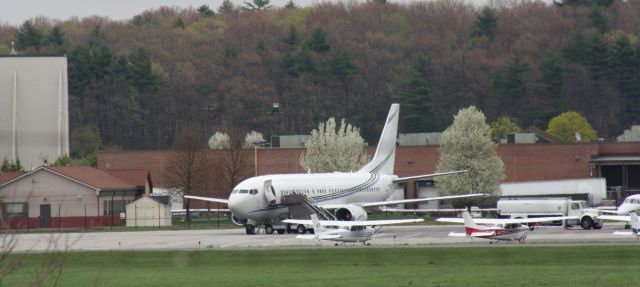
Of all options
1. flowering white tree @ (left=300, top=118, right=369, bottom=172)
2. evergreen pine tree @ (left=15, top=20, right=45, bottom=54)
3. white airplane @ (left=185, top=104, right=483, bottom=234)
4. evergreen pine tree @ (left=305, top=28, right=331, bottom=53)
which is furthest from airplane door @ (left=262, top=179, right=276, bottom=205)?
evergreen pine tree @ (left=15, top=20, right=45, bottom=54)

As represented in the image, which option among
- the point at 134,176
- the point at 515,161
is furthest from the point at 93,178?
the point at 515,161

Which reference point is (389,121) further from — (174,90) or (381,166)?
(174,90)

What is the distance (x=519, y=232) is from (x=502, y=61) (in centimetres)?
15006

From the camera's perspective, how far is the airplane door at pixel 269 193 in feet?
209

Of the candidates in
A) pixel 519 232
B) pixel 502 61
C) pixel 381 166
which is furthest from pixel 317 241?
pixel 502 61

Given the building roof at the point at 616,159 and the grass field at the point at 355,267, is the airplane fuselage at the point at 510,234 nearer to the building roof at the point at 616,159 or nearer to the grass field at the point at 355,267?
the grass field at the point at 355,267

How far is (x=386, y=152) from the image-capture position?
76062mm

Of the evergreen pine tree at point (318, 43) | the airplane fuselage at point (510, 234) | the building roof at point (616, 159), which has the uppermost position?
the evergreen pine tree at point (318, 43)

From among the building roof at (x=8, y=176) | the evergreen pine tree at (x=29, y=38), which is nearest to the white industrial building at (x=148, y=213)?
the building roof at (x=8, y=176)

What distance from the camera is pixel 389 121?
253ft

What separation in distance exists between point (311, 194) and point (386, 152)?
1086cm

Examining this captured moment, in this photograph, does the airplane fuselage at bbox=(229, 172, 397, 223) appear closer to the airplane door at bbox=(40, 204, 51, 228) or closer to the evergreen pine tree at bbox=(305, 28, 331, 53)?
the airplane door at bbox=(40, 204, 51, 228)

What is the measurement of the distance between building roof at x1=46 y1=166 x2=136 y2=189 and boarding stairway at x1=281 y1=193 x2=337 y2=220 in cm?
1832

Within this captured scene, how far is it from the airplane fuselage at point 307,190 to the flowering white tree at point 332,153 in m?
31.1
